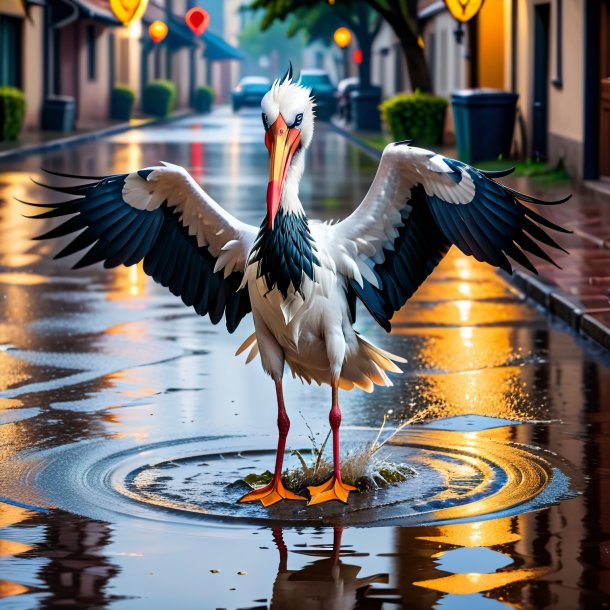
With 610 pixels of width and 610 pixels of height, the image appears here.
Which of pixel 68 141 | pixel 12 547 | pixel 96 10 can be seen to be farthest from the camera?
pixel 96 10

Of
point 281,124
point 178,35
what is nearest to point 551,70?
point 281,124

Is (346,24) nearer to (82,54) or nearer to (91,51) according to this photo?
(91,51)

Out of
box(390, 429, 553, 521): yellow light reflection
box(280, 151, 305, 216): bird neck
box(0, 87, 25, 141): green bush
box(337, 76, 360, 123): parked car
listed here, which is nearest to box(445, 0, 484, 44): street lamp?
box(0, 87, 25, 141): green bush

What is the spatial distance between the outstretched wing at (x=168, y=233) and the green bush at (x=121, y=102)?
47738 millimetres

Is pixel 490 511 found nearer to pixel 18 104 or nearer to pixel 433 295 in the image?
pixel 433 295

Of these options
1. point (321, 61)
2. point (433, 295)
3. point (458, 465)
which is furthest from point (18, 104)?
point (321, 61)

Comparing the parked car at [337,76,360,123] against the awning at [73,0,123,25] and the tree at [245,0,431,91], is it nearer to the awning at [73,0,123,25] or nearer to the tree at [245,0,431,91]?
the awning at [73,0,123,25]

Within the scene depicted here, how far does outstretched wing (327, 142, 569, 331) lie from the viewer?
6.52 metres

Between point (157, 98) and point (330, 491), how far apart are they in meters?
55.2

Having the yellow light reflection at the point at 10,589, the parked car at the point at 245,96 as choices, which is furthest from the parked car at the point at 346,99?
the yellow light reflection at the point at 10,589

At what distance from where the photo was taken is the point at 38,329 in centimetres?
1134

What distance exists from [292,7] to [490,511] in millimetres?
30331

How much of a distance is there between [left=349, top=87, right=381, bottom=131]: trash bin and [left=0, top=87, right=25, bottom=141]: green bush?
48.0 ft

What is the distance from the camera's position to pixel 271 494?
6578 millimetres
